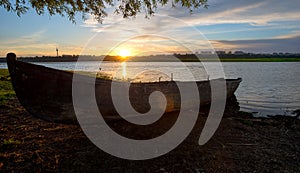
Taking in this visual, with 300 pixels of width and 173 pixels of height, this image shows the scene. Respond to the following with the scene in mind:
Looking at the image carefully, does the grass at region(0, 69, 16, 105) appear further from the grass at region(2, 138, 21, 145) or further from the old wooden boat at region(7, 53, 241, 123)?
the old wooden boat at region(7, 53, 241, 123)

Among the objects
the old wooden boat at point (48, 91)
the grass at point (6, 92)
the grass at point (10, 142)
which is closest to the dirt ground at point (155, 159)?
the grass at point (10, 142)

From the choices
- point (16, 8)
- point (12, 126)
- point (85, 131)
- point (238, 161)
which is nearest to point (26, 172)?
point (85, 131)

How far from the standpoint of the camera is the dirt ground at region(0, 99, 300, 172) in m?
4.41

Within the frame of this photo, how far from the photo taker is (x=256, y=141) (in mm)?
6117

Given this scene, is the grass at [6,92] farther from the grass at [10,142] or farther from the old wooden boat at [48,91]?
the old wooden boat at [48,91]

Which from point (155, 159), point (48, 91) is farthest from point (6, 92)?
point (155, 159)

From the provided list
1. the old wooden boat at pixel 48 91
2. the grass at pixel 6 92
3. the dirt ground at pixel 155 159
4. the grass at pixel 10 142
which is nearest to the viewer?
the dirt ground at pixel 155 159

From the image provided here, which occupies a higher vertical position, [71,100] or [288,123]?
[71,100]

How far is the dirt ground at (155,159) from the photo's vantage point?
4406mm

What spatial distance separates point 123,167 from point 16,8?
5941mm

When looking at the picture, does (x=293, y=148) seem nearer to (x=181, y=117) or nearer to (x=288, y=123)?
(x=181, y=117)

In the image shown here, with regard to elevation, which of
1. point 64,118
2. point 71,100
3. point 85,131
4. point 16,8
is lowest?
point 85,131

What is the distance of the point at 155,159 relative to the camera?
4.76 meters

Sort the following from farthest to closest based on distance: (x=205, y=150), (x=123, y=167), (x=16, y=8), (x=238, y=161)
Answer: (x=16, y=8) → (x=205, y=150) → (x=238, y=161) → (x=123, y=167)
